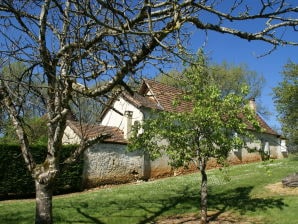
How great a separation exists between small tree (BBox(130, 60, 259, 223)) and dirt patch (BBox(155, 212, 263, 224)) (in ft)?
2.26

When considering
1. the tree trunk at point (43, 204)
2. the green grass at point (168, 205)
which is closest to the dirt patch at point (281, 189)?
the green grass at point (168, 205)

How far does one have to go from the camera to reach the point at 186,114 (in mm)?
12859

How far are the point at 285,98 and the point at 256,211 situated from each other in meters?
17.4

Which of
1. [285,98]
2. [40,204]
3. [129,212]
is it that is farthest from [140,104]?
[40,204]

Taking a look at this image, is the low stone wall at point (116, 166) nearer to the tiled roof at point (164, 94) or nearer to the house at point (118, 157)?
the house at point (118, 157)

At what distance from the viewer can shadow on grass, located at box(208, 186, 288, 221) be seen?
1384 centimetres

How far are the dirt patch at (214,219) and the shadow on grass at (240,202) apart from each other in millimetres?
151

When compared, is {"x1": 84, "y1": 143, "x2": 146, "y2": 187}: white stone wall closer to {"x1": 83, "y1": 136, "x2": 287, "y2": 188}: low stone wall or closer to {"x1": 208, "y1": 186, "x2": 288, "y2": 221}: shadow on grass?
{"x1": 83, "y1": 136, "x2": 287, "y2": 188}: low stone wall

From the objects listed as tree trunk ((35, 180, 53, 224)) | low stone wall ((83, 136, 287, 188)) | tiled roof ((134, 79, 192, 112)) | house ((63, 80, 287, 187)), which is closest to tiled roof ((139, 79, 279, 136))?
tiled roof ((134, 79, 192, 112))

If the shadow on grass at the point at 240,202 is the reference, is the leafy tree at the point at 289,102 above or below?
above

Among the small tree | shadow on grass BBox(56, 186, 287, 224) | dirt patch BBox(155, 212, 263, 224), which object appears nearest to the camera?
the small tree

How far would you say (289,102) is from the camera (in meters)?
29.4

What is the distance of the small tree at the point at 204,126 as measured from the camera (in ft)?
40.3

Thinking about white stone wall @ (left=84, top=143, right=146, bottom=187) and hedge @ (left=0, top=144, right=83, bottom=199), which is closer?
hedge @ (left=0, top=144, right=83, bottom=199)
